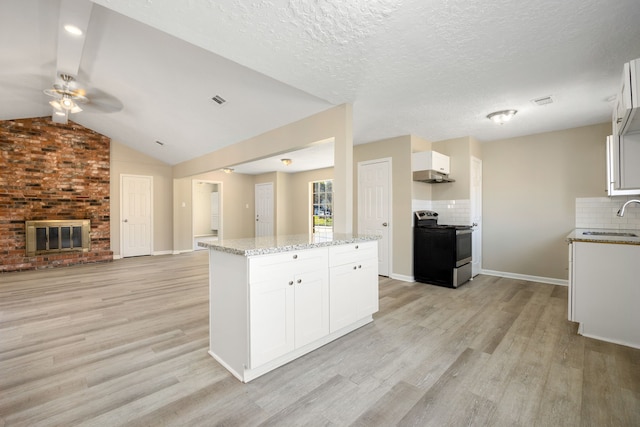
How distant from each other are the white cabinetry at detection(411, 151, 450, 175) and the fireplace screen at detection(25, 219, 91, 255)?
717 centimetres

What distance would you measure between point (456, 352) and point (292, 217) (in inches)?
276

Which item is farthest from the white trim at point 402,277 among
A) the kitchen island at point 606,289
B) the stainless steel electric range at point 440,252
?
the kitchen island at point 606,289

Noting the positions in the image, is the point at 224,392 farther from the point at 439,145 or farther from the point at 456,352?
the point at 439,145

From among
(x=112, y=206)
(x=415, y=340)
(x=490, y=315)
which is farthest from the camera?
(x=112, y=206)

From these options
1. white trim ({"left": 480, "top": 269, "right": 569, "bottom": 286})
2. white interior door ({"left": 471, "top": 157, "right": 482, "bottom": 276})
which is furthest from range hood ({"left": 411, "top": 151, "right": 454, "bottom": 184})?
white trim ({"left": 480, "top": 269, "right": 569, "bottom": 286})

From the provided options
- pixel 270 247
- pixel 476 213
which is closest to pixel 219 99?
pixel 270 247

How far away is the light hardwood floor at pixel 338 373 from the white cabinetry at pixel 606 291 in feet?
0.56

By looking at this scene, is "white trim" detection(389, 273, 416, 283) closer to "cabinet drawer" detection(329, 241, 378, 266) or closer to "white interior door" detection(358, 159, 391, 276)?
"white interior door" detection(358, 159, 391, 276)

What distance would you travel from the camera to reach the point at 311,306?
7.51ft

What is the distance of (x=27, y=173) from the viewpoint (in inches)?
231

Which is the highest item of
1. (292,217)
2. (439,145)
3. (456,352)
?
(439,145)

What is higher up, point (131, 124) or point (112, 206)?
point (131, 124)

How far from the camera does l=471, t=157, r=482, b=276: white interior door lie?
4789 mm

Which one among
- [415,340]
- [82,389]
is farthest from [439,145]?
[82,389]
